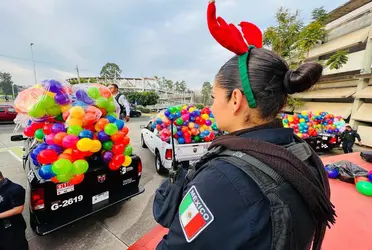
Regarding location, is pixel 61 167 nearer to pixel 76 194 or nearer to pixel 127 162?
pixel 76 194

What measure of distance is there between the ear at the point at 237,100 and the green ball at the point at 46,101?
255 centimetres

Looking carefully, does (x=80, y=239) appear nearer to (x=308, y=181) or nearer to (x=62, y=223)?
(x=62, y=223)

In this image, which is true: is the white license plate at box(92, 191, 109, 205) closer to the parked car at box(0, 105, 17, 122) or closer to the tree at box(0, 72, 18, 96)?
the parked car at box(0, 105, 17, 122)

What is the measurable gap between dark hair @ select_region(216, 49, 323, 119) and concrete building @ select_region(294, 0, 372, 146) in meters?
11.8

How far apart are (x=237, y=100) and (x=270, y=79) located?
0.52 feet

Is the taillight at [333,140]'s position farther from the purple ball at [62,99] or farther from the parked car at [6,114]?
the parked car at [6,114]

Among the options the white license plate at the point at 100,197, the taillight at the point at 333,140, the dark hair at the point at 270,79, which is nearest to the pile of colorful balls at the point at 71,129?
the white license plate at the point at 100,197

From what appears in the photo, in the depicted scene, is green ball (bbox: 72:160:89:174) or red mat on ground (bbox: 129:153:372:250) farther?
green ball (bbox: 72:160:89:174)

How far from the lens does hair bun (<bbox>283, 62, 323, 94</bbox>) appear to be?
76 cm

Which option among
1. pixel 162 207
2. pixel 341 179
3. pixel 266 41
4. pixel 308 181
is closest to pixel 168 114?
pixel 341 179

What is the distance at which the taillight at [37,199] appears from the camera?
6.61ft

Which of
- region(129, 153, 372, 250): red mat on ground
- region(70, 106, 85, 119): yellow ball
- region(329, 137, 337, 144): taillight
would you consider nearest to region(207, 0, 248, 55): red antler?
region(129, 153, 372, 250): red mat on ground

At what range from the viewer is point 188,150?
14.1 feet

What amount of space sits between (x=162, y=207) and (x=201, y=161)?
32 centimetres
